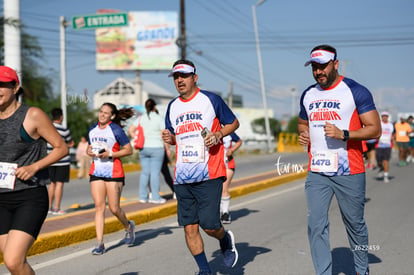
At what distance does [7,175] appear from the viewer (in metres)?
3.77

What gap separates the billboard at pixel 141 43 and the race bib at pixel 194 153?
154 ft

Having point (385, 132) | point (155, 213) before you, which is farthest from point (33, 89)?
point (155, 213)

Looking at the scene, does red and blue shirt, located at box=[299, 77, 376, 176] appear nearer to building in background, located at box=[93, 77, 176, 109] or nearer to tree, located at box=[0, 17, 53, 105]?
tree, located at box=[0, 17, 53, 105]

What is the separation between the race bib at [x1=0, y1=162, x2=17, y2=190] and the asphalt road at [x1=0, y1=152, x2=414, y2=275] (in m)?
2.05

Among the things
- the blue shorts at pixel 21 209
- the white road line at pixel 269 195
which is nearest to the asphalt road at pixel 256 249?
the white road line at pixel 269 195

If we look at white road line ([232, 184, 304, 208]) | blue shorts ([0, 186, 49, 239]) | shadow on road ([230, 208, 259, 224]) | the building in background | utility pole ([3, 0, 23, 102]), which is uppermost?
the building in background

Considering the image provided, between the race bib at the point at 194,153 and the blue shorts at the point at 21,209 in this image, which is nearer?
the blue shorts at the point at 21,209

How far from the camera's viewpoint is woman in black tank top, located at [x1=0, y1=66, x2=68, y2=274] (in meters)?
3.75

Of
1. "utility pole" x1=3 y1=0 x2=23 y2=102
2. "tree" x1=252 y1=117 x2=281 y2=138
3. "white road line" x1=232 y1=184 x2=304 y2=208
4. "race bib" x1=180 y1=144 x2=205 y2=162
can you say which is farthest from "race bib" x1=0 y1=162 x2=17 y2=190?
"tree" x1=252 y1=117 x2=281 y2=138

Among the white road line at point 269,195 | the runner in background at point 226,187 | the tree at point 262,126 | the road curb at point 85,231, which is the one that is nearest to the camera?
the road curb at point 85,231

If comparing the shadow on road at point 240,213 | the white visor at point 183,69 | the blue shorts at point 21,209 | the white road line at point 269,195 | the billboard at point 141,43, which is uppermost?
the billboard at point 141,43

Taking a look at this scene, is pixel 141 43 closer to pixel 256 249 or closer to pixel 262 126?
pixel 262 126

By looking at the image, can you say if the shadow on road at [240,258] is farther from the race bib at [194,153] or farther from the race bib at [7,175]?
the race bib at [7,175]

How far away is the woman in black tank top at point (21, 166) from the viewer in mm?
3753
